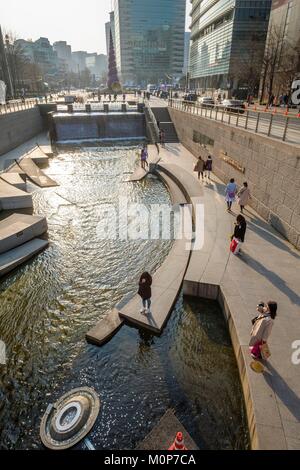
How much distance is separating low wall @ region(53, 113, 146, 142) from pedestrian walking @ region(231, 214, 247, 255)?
105 ft

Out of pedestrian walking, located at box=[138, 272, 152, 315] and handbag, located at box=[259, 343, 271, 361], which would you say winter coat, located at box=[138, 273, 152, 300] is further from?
handbag, located at box=[259, 343, 271, 361]

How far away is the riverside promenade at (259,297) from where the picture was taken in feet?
17.6

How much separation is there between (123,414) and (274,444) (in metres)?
3.00

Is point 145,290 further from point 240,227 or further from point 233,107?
point 233,107

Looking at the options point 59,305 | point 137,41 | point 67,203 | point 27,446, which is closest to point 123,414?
point 27,446

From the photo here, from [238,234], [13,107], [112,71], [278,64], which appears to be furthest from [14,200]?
[112,71]

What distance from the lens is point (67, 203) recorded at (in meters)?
17.4

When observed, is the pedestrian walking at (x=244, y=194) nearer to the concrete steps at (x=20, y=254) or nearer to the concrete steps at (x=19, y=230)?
the concrete steps at (x=20, y=254)

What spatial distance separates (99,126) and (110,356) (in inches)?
1430

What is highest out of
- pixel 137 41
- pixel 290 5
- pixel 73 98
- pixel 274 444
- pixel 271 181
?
pixel 137 41

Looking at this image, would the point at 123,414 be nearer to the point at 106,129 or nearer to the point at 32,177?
the point at 32,177

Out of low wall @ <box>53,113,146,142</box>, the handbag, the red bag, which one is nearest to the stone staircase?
low wall @ <box>53,113,146,142</box>

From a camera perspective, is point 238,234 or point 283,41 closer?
point 238,234

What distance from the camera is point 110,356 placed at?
760 cm
